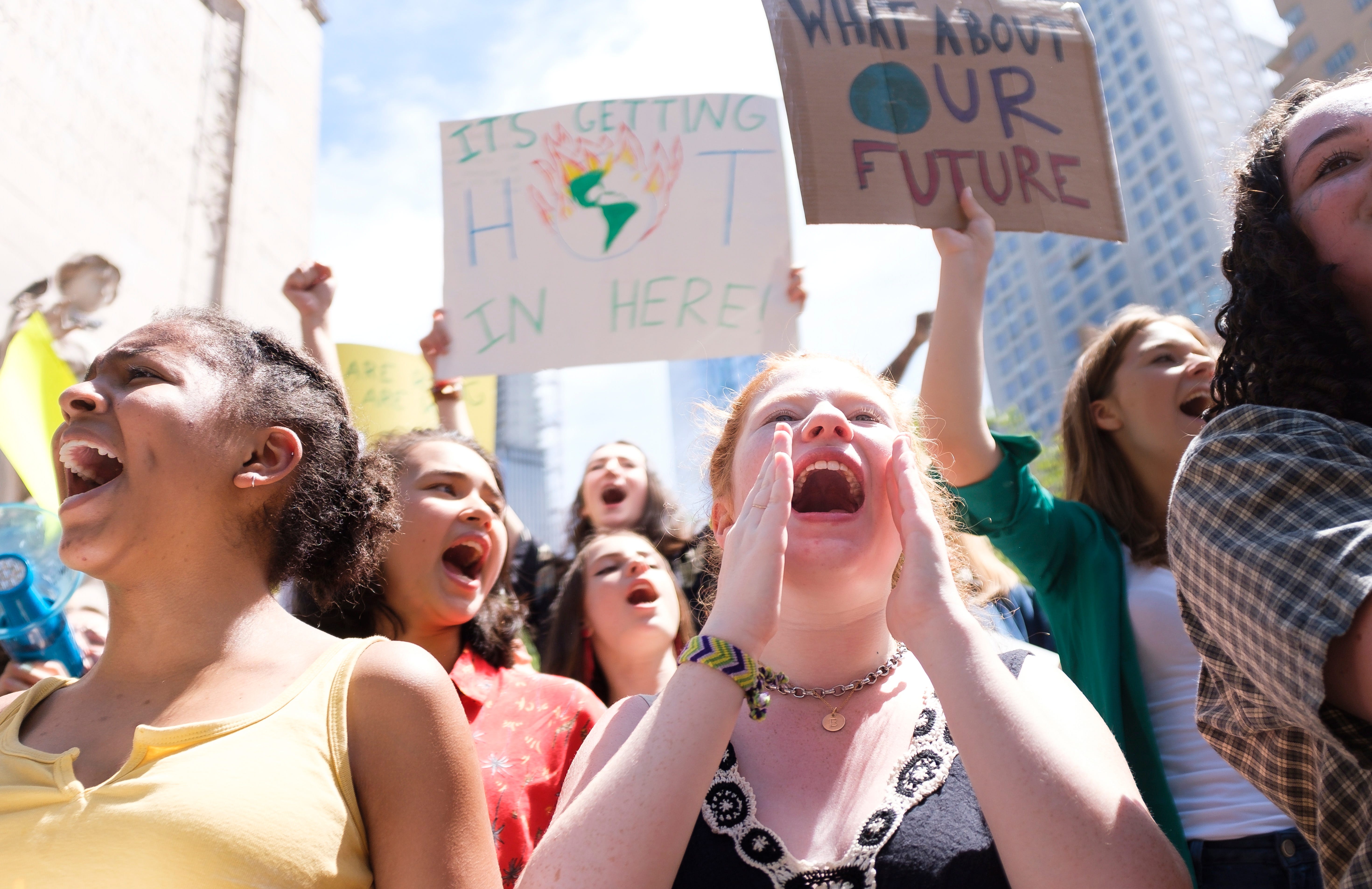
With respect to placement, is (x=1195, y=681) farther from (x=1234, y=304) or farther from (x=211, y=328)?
(x=211, y=328)

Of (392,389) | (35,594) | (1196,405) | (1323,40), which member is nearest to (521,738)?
(35,594)

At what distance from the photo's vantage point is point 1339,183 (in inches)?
58.8

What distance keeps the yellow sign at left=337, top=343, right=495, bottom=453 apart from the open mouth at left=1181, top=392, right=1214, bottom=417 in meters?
3.08

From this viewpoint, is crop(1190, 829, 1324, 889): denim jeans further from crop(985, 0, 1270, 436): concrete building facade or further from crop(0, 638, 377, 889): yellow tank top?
crop(985, 0, 1270, 436): concrete building facade

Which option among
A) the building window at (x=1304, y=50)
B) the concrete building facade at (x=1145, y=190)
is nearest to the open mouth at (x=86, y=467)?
the building window at (x=1304, y=50)

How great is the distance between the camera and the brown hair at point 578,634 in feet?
11.3

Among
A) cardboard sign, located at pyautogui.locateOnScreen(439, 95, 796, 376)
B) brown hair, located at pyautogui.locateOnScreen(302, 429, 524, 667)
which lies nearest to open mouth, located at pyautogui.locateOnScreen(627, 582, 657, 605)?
brown hair, located at pyautogui.locateOnScreen(302, 429, 524, 667)

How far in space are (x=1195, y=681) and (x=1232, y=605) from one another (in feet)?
4.12

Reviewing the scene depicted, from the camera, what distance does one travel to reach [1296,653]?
1.11m

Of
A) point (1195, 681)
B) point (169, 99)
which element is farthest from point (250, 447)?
point (169, 99)

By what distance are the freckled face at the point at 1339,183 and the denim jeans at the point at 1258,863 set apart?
3.92 ft

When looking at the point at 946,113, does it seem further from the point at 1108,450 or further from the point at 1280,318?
the point at 1280,318

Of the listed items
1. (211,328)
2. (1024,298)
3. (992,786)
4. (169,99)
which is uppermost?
(1024,298)

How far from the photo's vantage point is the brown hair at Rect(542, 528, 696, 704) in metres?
3.45
